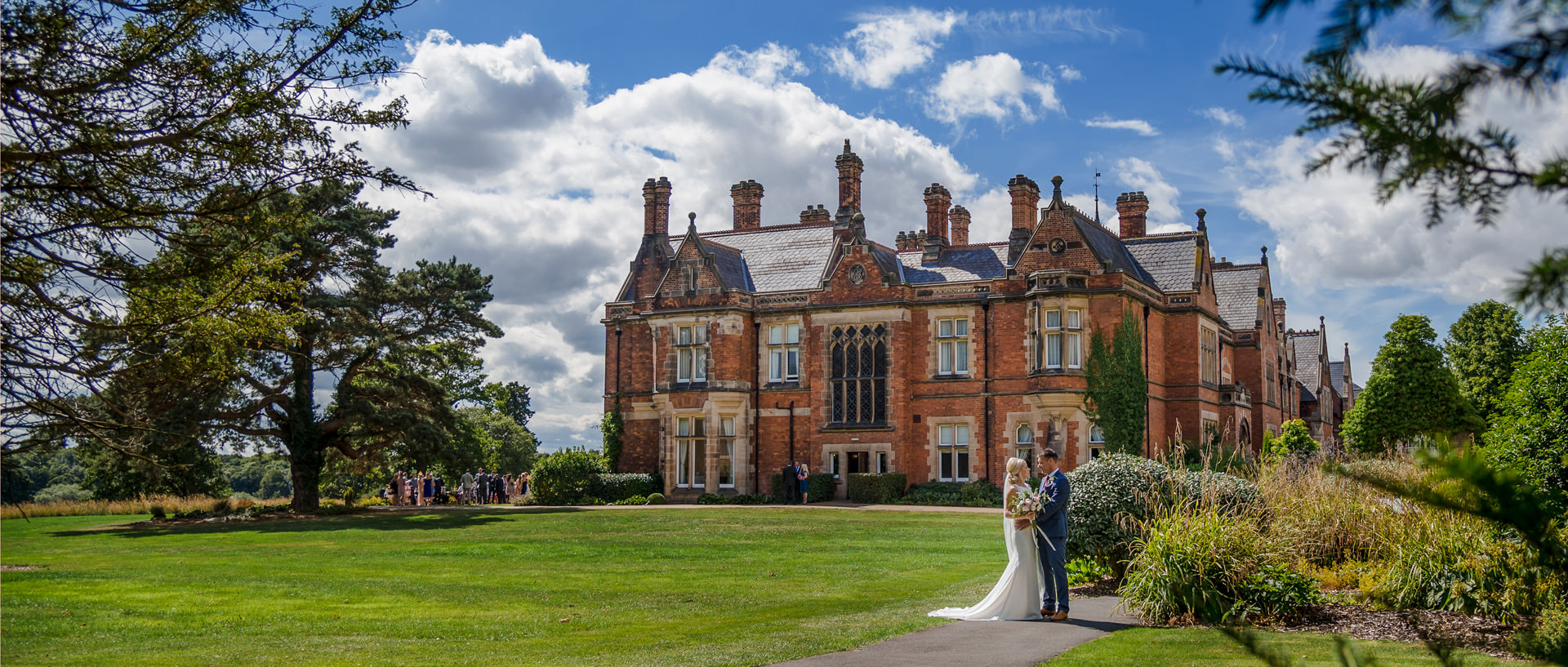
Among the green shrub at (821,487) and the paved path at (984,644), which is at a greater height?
the green shrub at (821,487)

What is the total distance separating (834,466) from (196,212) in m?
31.1

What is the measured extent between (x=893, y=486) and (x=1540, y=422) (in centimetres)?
2591

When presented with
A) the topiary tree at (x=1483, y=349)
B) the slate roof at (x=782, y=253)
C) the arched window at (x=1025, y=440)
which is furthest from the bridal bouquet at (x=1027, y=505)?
the topiary tree at (x=1483, y=349)

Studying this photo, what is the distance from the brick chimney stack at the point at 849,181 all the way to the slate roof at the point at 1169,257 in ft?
30.8

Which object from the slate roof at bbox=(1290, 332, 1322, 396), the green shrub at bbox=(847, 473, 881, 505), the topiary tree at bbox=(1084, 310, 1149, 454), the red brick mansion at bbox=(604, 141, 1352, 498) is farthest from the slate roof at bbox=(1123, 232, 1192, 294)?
the slate roof at bbox=(1290, 332, 1322, 396)

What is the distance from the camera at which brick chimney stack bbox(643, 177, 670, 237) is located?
44531 millimetres

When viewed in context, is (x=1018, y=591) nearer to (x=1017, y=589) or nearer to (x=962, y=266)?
(x=1017, y=589)

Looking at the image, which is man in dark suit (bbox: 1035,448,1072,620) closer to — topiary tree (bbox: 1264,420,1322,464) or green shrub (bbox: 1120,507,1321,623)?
green shrub (bbox: 1120,507,1321,623)

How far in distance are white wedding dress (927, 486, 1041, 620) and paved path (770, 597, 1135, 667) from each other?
0.47 feet

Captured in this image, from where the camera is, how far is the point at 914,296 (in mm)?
38281

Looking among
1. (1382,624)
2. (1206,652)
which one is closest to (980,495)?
(1382,624)

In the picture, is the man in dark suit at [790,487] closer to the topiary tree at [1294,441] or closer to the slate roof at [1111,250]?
the slate roof at [1111,250]

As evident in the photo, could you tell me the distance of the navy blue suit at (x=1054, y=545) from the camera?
466 inches

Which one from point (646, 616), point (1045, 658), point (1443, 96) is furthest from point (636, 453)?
point (1443, 96)
